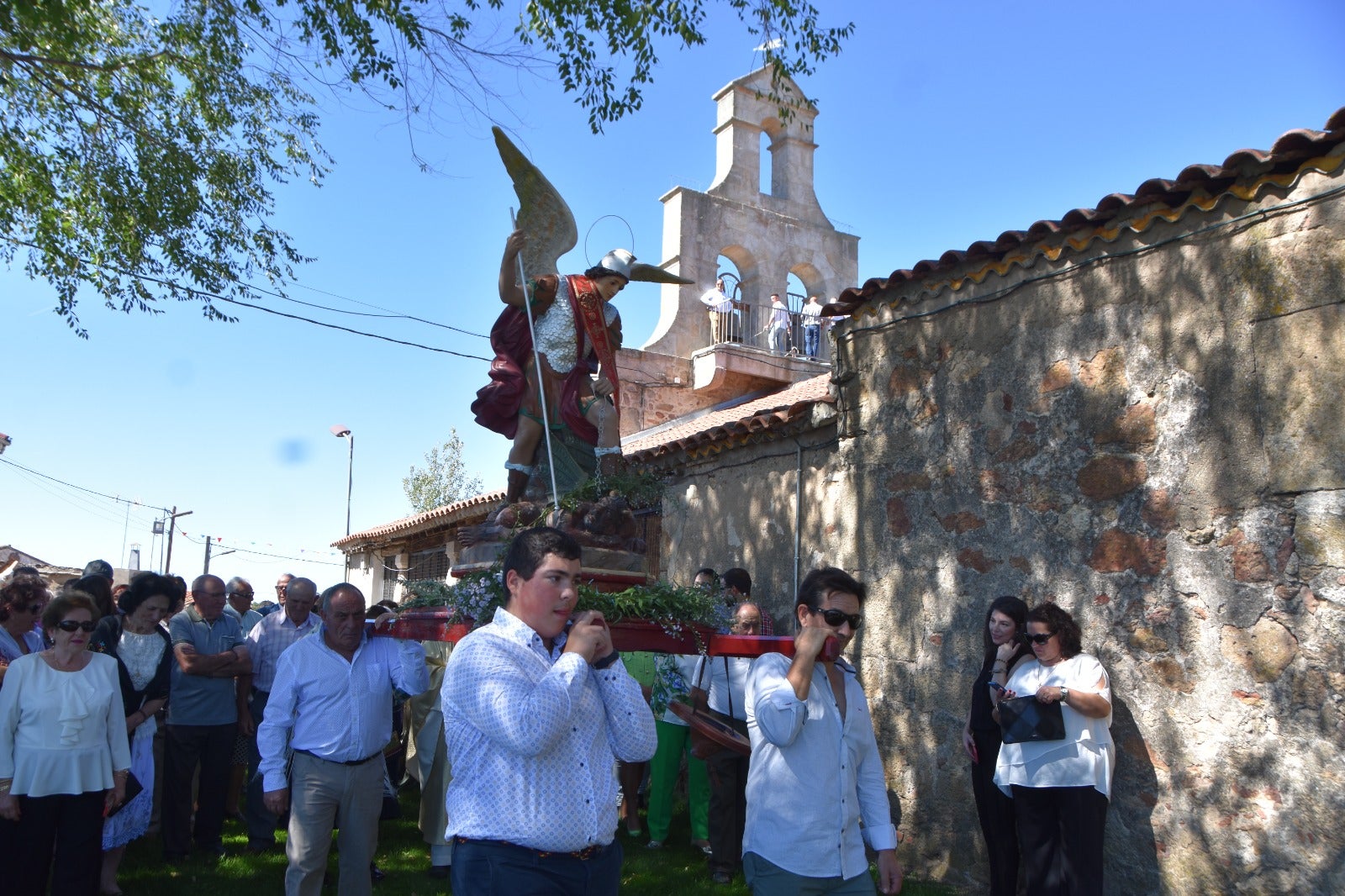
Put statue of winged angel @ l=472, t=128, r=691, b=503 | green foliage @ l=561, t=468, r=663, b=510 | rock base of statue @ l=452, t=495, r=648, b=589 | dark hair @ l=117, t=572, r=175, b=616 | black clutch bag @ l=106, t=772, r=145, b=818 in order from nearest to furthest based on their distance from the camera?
rock base of statue @ l=452, t=495, r=648, b=589
black clutch bag @ l=106, t=772, r=145, b=818
green foliage @ l=561, t=468, r=663, b=510
statue of winged angel @ l=472, t=128, r=691, b=503
dark hair @ l=117, t=572, r=175, b=616

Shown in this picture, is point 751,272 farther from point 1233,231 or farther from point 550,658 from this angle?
point 550,658

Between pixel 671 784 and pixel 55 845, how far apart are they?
3773 millimetres

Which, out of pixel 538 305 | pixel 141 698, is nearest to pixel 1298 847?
pixel 538 305

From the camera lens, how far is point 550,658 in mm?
2936

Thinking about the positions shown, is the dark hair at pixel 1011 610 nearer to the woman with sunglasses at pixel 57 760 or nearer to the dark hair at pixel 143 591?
the woman with sunglasses at pixel 57 760

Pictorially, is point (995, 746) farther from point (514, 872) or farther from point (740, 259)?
point (740, 259)

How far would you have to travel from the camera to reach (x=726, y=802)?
6.39 metres

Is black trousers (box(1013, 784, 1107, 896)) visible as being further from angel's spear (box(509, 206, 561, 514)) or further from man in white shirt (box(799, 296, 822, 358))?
man in white shirt (box(799, 296, 822, 358))

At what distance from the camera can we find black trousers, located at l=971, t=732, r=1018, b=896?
554 centimetres

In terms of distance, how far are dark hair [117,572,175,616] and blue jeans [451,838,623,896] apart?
159 inches

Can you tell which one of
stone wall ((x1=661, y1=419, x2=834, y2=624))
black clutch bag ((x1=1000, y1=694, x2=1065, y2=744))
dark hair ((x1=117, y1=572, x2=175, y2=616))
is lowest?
black clutch bag ((x1=1000, y1=694, x2=1065, y2=744))

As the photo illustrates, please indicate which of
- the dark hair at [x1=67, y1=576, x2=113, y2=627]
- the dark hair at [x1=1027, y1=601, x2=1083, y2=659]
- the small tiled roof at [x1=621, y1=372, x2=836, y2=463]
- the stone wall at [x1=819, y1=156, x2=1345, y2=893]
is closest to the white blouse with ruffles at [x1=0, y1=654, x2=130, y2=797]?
the dark hair at [x1=67, y1=576, x2=113, y2=627]

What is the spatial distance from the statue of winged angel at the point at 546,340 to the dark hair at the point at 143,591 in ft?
6.99

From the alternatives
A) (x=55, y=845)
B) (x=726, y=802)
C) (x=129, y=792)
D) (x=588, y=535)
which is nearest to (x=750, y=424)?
(x=726, y=802)
